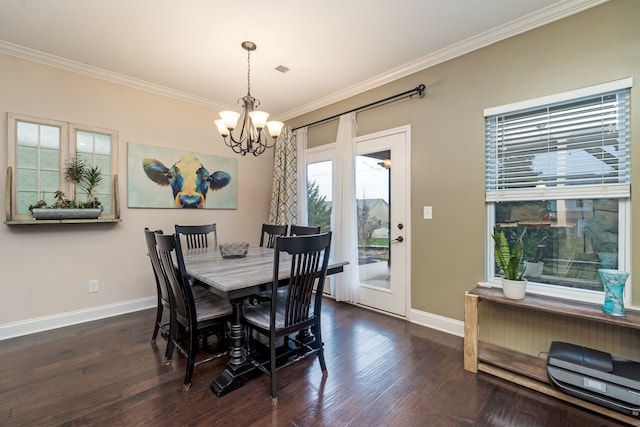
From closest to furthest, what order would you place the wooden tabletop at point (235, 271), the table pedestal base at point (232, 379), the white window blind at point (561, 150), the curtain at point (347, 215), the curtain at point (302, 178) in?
the wooden tabletop at point (235, 271)
the table pedestal base at point (232, 379)
the white window blind at point (561, 150)
the curtain at point (347, 215)
the curtain at point (302, 178)

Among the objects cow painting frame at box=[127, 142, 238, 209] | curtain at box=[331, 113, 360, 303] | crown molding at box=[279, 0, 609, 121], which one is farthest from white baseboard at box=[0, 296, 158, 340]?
crown molding at box=[279, 0, 609, 121]

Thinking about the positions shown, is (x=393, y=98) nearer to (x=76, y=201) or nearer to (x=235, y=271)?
(x=235, y=271)

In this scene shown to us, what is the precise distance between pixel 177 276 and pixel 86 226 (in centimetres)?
A: 200

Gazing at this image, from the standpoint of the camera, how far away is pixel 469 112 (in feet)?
8.40

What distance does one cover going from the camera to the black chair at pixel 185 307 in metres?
1.77

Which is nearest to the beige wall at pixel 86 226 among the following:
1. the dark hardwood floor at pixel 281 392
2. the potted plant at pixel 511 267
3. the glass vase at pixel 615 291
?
the dark hardwood floor at pixel 281 392

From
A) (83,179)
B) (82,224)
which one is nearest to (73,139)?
(83,179)

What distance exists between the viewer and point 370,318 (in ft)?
10.0

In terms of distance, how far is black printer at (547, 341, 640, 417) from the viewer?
1513mm

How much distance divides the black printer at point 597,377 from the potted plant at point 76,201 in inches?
161

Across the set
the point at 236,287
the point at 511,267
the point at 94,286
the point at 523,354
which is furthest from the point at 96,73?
the point at 523,354

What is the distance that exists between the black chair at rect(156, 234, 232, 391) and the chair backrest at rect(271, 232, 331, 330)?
49 cm

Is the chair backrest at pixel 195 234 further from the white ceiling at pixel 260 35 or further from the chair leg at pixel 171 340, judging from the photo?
the white ceiling at pixel 260 35

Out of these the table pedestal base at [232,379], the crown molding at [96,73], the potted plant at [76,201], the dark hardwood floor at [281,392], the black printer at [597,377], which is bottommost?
the dark hardwood floor at [281,392]
